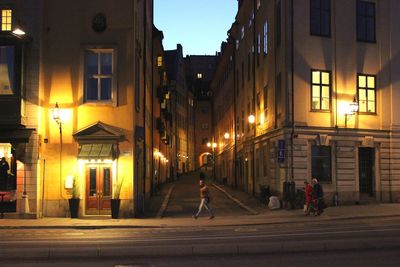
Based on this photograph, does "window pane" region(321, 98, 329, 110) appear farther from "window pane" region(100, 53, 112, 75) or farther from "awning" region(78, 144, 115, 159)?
"awning" region(78, 144, 115, 159)

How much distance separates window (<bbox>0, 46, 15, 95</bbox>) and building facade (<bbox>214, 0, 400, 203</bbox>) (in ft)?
41.5

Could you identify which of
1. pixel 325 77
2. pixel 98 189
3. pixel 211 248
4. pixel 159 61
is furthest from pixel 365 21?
pixel 159 61

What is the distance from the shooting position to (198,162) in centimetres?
9481

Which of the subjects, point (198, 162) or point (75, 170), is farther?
point (198, 162)

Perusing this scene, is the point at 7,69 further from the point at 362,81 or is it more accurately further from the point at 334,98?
the point at 362,81

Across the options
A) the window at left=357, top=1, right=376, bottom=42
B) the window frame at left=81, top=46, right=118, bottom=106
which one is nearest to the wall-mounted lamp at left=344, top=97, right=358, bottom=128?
the window at left=357, top=1, right=376, bottom=42

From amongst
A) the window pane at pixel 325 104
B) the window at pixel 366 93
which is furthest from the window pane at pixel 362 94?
the window pane at pixel 325 104

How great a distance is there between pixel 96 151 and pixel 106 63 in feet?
13.6

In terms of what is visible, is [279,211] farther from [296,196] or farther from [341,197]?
[341,197]

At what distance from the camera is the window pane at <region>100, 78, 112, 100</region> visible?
25.0 m

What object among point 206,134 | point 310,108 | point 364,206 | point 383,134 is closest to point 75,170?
point 310,108

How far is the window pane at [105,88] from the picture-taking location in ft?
82.1

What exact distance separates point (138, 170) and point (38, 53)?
732 cm

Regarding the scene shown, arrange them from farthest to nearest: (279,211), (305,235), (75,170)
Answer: (279,211)
(75,170)
(305,235)
